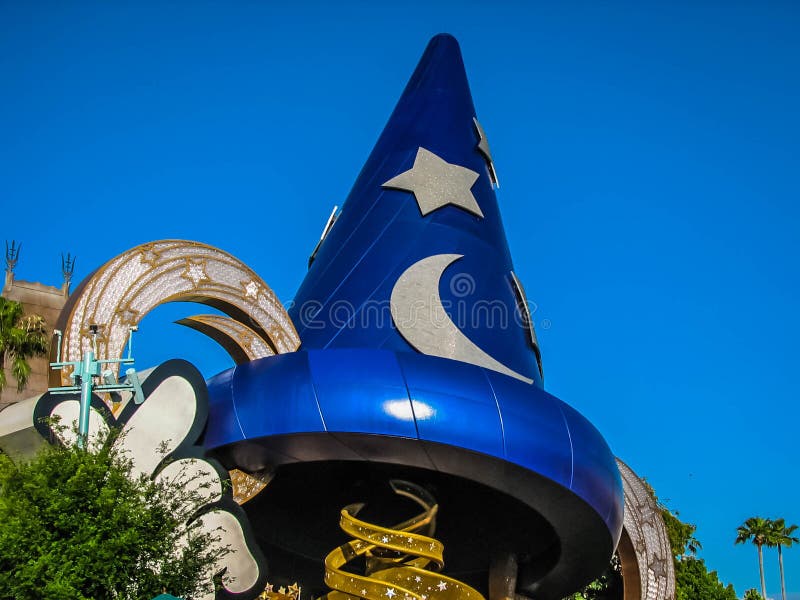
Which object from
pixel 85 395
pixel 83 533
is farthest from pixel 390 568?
pixel 83 533

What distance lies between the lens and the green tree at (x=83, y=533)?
11.9 meters

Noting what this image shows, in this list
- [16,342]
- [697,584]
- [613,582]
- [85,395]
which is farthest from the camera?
[697,584]

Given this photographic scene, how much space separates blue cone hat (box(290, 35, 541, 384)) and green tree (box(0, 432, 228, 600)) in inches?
287

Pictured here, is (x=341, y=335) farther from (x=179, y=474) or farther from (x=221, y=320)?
(x=179, y=474)

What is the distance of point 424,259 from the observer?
20.5 m

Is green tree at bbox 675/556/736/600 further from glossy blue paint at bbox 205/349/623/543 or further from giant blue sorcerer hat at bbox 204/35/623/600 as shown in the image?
glossy blue paint at bbox 205/349/623/543

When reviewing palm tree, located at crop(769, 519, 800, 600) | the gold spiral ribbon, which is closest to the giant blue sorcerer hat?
the gold spiral ribbon

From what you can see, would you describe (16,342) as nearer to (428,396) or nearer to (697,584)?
(428,396)

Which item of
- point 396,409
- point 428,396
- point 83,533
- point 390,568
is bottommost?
point 83,533

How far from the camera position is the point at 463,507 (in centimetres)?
2103

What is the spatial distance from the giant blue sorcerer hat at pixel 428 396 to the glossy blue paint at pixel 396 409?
2 centimetres

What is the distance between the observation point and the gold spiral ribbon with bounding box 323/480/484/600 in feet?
55.2

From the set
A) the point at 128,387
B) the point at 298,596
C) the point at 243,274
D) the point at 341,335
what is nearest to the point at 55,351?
the point at 128,387

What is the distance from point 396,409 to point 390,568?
3.26 meters
